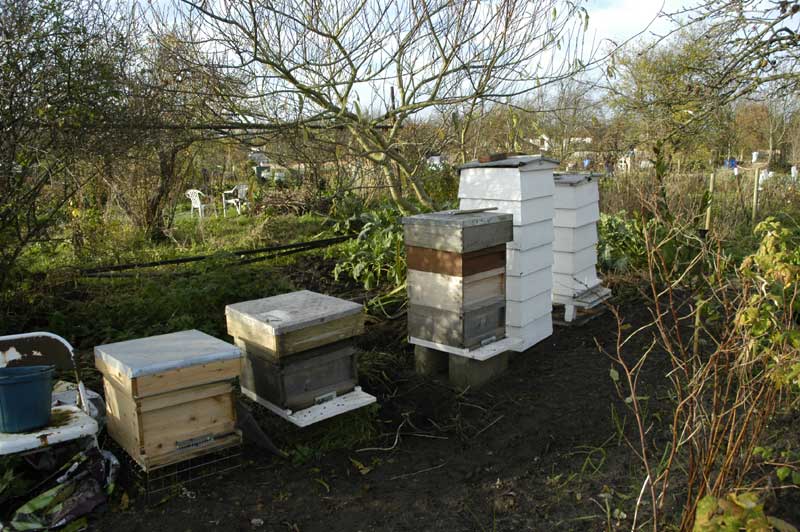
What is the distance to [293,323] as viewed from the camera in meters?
3.29

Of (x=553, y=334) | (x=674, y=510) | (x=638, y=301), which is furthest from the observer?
(x=638, y=301)

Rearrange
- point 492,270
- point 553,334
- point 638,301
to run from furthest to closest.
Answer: point 638,301
point 553,334
point 492,270

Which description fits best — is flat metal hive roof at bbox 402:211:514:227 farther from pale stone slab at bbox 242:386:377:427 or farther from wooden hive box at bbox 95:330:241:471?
wooden hive box at bbox 95:330:241:471

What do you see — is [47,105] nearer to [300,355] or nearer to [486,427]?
[300,355]

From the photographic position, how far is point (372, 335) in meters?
4.96

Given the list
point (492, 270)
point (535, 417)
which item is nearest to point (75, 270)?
point (492, 270)

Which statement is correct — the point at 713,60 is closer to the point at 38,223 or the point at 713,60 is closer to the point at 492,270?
the point at 492,270

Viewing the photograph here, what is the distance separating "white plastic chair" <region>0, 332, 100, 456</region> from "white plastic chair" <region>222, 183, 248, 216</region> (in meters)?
7.35

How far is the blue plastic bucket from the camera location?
2762 millimetres

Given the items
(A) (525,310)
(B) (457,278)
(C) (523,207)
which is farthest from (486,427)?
(C) (523,207)

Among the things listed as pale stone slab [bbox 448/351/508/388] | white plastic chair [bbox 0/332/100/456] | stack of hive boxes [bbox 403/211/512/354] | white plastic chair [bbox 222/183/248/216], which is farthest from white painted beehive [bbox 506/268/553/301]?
white plastic chair [bbox 222/183/248/216]

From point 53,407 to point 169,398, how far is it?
67 cm

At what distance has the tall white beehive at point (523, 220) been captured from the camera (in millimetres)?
4324

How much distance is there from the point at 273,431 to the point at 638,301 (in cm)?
358
